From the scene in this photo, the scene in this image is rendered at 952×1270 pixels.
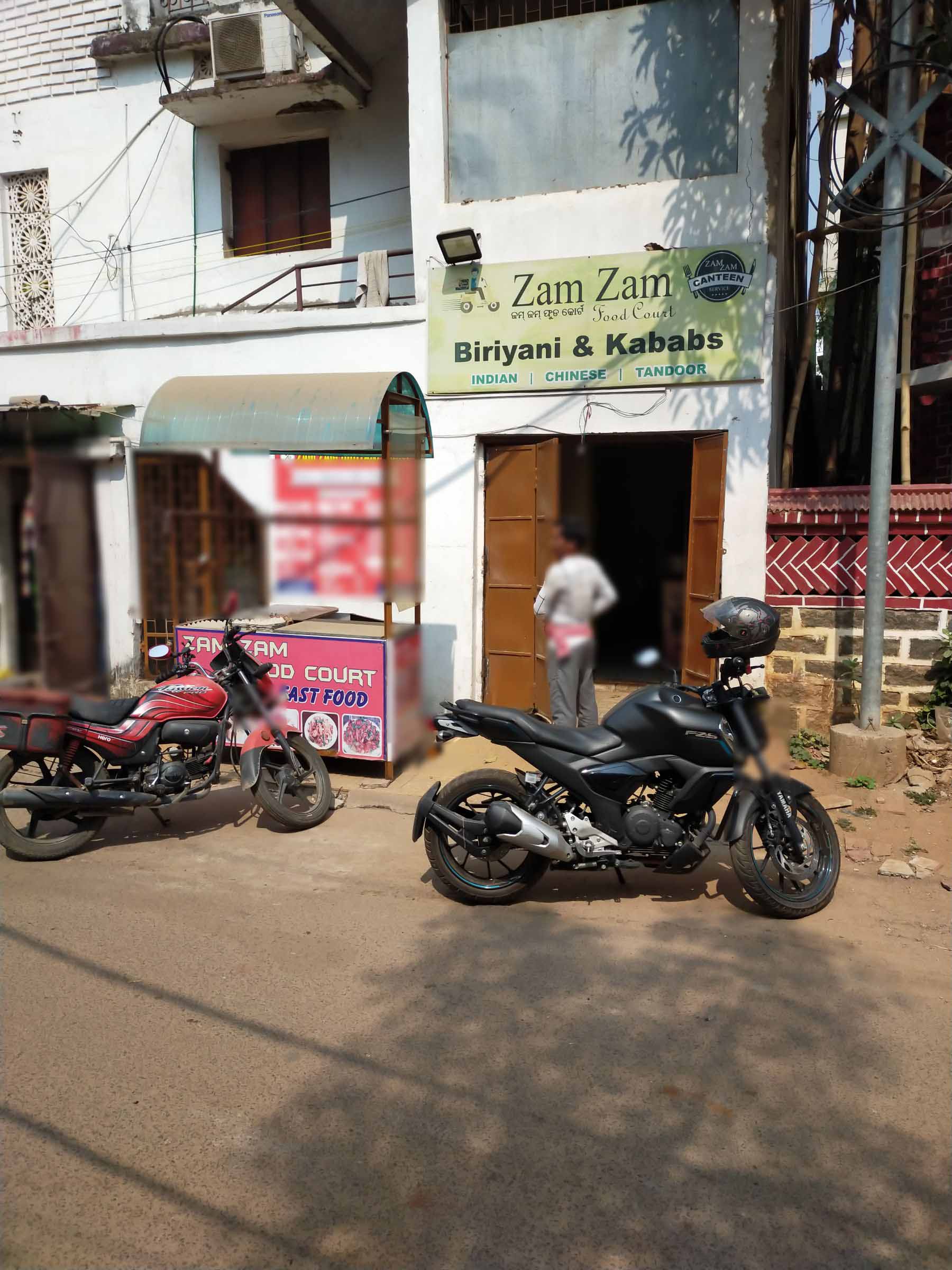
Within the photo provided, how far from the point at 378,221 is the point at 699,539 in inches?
253

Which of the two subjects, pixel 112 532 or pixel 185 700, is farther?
pixel 185 700

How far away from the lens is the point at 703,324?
6199 millimetres

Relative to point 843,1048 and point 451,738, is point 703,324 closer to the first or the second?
point 451,738

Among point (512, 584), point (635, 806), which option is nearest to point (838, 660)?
point (512, 584)

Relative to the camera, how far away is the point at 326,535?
1.94 meters

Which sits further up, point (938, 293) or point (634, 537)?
point (938, 293)

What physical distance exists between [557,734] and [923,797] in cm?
286

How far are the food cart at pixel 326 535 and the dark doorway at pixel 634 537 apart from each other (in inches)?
23.8

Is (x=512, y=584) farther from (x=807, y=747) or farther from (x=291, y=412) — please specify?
(x=291, y=412)

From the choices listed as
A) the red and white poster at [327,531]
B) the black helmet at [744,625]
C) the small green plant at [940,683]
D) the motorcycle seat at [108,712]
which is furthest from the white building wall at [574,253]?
the red and white poster at [327,531]

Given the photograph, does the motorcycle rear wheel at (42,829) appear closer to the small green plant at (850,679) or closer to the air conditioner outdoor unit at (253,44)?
the small green plant at (850,679)

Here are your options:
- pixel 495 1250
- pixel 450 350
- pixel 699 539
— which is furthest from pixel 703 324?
pixel 495 1250

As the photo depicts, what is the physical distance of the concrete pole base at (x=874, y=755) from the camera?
5.42 m

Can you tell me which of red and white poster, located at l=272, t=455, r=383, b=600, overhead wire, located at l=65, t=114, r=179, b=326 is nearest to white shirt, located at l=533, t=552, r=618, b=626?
red and white poster, located at l=272, t=455, r=383, b=600
